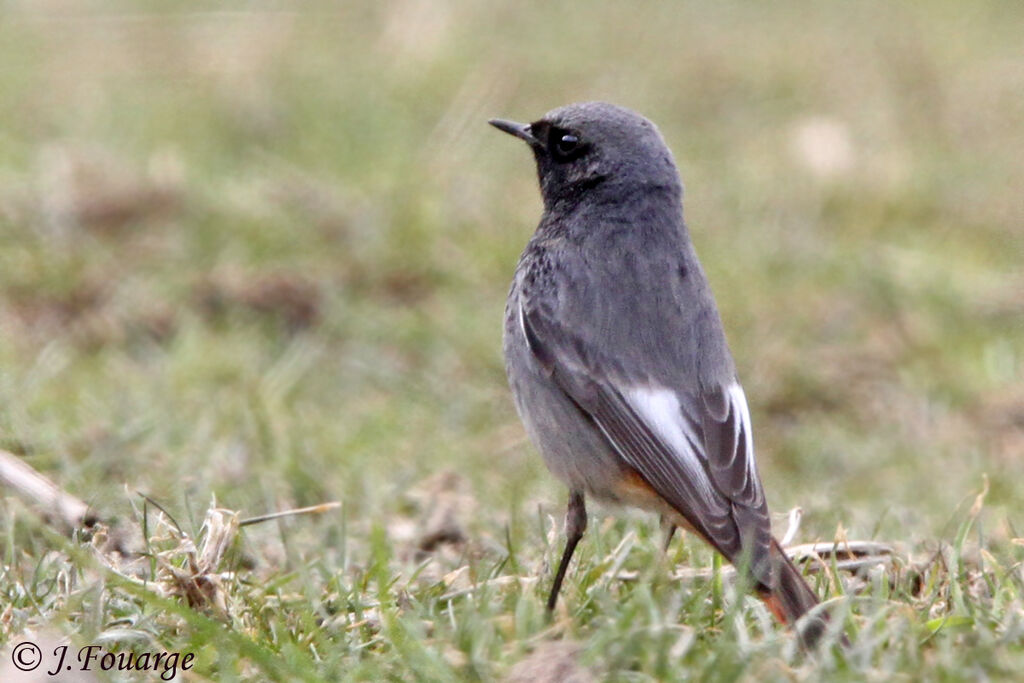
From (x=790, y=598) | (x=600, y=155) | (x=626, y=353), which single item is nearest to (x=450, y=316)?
(x=600, y=155)

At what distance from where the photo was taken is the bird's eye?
5.93 metres

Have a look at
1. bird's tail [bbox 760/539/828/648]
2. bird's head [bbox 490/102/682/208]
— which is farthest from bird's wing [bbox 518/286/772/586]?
bird's head [bbox 490/102/682/208]

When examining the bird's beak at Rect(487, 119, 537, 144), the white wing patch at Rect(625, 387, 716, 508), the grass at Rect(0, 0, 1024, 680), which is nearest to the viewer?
the grass at Rect(0, 0, 1024, 680)

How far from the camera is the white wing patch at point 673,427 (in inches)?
193

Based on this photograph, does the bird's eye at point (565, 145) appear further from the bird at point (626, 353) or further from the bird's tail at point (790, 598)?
the bird's tail at point (790, 598)

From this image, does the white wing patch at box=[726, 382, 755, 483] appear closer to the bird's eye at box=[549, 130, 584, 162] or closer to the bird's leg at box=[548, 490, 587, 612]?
the bird's leg at box=[548, 490, 587, 612]

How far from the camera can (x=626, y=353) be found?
17.4ft

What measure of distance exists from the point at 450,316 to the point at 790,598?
4331 mm

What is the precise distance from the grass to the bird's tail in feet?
→ 0.28

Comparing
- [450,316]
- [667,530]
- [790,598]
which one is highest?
[790,598]

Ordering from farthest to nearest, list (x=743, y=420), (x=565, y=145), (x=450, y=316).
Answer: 1. (x=450, y=316)
2. (x=565, y=145)
3. (x=743, y=420)

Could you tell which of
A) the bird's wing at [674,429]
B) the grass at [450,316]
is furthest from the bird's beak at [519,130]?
the grass at [450,316]

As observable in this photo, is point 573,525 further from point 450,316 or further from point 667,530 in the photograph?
point 450,316

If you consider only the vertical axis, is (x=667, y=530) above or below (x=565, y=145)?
below
